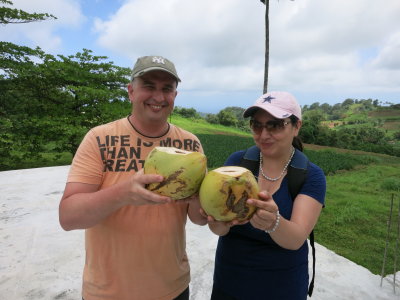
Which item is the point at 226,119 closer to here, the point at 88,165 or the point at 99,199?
the point at 88,165

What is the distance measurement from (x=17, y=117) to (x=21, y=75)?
1559 millimetres

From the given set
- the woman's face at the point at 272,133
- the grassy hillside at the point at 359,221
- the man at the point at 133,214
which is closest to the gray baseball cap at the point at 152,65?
the man at the point at 133,214

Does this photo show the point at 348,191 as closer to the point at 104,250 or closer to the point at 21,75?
the point at 104,250

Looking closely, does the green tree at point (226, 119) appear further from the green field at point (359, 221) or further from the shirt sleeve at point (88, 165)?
the shirt sleeve at point (88, 165)

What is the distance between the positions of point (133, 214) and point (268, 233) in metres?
0.74

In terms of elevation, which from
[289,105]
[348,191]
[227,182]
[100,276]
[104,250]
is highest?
[289,105]

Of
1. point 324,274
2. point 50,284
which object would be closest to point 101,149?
point 50,284

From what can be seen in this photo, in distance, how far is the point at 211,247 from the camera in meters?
3.87

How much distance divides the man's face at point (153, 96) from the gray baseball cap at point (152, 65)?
0.11ft

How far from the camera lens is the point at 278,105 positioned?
5.16 ft

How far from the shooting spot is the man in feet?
4.73

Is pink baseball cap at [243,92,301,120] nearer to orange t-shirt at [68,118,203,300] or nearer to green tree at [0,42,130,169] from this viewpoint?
orange t-shirt at [68,118,203,300]

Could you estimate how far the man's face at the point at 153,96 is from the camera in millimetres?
1497

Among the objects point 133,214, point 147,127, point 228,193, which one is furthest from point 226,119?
point 228,193
